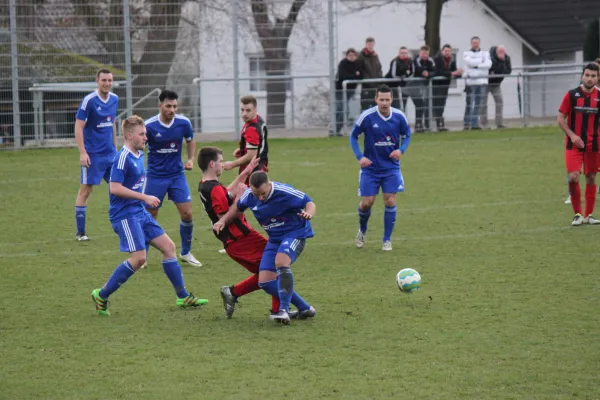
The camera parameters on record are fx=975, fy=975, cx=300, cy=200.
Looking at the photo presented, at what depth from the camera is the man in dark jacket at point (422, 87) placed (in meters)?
23.8

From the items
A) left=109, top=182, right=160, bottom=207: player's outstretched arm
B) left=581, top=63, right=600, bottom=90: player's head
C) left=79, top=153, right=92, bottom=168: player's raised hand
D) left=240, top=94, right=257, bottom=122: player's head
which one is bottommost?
left=109, top=182, right=160, bottom=207: player's outstretched arm

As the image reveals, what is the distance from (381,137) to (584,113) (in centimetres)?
276

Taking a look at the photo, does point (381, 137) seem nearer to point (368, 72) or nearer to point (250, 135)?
point (250, 135)

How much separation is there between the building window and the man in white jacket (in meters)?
4.41

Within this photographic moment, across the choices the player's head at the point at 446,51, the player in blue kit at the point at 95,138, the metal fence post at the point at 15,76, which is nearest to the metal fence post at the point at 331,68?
the player's head at the point at 446,51

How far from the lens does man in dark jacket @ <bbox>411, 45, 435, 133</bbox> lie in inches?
935

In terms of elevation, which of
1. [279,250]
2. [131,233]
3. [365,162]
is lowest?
[279,250]

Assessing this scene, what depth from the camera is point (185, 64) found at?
23609 mm

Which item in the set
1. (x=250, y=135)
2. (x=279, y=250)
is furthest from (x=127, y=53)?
(x=279, y=250)

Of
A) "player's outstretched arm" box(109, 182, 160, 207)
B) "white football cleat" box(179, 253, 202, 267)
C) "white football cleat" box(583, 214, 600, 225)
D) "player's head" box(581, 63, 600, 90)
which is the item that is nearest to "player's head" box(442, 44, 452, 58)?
"player's head" box(581, 63, 600, 90)

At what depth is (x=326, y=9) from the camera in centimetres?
2414

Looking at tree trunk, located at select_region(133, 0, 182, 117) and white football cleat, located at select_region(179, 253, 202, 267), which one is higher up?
tree trunk, located at select_region(133, 0, 182, 117)

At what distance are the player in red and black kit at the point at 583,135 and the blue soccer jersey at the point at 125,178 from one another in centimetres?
594

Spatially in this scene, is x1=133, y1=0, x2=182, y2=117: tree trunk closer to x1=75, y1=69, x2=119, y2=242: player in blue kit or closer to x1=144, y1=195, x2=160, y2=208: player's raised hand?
x1=75, y1=69, x2=119, y2=242: player in blue kit
